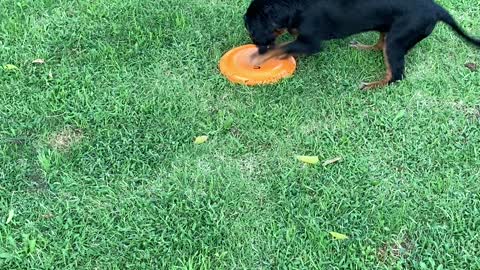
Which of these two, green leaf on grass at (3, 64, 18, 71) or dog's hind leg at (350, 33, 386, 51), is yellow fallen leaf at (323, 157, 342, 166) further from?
green leaf on grass at (3, 64, 18, 71)

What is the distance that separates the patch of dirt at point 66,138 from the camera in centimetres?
377

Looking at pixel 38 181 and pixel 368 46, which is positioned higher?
pixel 368 46

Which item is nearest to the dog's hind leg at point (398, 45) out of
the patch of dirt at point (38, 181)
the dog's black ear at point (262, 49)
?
the dog's black ear at point (262, 49)

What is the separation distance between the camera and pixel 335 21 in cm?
405

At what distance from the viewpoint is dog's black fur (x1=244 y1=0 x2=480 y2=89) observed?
13.0ft

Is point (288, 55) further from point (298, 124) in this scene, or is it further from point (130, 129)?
point (130, 129)

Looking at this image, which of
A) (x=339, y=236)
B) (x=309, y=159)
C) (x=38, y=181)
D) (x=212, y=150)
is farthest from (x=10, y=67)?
(x=339, y=236)

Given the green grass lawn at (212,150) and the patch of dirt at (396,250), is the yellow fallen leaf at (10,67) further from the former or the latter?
the patch of dirt at (396,250)

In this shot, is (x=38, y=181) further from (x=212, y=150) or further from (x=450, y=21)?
(x=450, y=21)

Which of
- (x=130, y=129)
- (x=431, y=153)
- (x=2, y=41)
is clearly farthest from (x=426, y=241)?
(x=2, y=41)

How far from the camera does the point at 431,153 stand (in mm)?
3707

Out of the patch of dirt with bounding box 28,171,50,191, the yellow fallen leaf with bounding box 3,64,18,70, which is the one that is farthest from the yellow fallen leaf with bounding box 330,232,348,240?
the yellow fallen leaf with bounding box 3,64,18,70

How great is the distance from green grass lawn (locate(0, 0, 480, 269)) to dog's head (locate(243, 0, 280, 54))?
37 centimetres

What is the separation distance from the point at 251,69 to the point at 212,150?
859 millimetres
